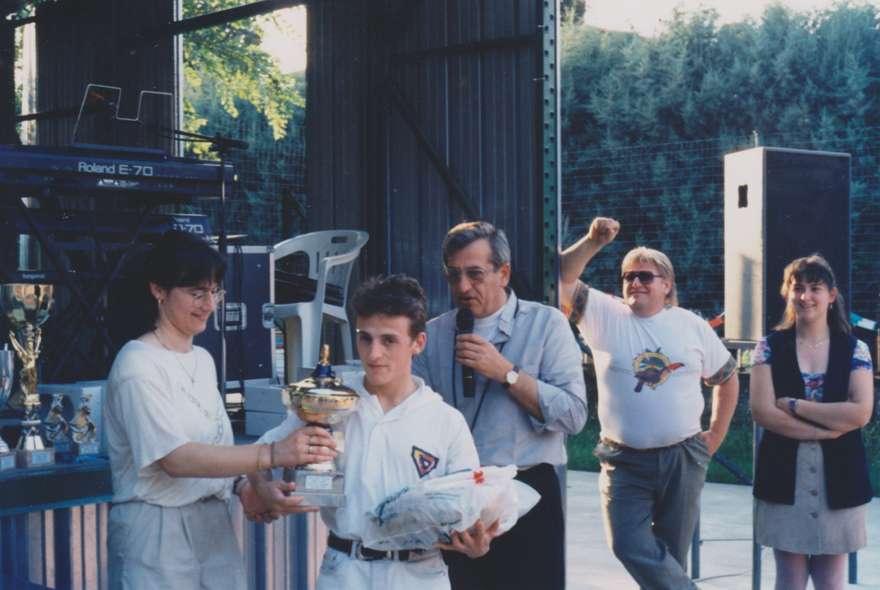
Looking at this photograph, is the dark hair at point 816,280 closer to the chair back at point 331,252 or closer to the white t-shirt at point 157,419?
the white t-shirt at point 157,419

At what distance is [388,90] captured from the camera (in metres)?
6.32

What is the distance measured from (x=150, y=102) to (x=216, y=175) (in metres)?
4.37

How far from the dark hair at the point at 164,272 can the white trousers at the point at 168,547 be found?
1.47ft

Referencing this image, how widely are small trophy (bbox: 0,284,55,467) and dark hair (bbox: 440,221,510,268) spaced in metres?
1.35

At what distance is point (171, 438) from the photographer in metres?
2.03

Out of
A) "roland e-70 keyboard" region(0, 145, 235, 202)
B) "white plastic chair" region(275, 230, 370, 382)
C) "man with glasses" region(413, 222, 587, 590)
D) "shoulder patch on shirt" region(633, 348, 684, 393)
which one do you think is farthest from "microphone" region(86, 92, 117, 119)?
"shoulder patch on shirt" region(633, 348, 684, 393)

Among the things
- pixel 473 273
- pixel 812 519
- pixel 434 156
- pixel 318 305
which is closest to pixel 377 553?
pixel 473 273

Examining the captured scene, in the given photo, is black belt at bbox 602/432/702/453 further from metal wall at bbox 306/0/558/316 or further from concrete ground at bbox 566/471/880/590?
concrete ground at bbox 566/471/880/590

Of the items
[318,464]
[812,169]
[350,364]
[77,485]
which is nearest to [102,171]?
[350,364]

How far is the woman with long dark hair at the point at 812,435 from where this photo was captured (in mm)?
3758

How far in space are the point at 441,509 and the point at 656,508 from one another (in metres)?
2.53

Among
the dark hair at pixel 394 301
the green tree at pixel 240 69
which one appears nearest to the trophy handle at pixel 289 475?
the dark hair at pixel 394 301

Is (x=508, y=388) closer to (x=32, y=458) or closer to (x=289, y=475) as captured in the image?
(x=289, y=475)

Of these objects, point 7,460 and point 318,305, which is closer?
point 7,460
